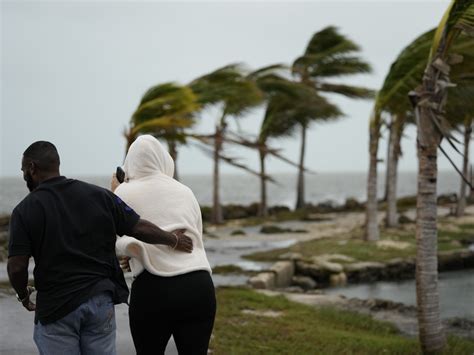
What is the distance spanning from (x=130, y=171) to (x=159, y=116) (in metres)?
12.5

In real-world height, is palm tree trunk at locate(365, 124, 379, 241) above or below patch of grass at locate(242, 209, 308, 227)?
above

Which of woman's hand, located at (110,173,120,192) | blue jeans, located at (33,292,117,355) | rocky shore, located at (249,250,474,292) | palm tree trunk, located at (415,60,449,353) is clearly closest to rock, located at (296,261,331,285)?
rocky shore, located at (249,250,474,292)

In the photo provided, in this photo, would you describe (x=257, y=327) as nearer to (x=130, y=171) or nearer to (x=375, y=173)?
(x=130, y=171)

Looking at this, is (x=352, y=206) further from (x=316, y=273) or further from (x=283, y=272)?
(x=283, y=272)

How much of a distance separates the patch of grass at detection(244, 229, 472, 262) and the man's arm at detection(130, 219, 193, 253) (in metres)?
12.6

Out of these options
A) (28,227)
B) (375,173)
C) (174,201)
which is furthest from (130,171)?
(375,173)

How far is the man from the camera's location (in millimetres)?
3309

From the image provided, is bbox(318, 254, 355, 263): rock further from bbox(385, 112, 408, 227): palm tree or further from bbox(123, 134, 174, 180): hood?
bbox(123, 134, 174, 180): hood

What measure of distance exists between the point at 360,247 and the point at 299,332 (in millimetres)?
9833

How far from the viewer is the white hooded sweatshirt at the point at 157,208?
3613 millimetres

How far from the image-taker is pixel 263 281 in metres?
12.1

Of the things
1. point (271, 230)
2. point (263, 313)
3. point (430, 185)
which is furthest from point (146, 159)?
point (271, 230)

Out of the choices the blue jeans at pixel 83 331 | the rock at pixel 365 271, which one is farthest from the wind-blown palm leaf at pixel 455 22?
the rock at pixel 365 271

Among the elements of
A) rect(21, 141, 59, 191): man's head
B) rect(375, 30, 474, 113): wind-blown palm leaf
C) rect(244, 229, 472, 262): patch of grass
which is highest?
rect(375, 30, 474, 113): wind-blown palm leaf
